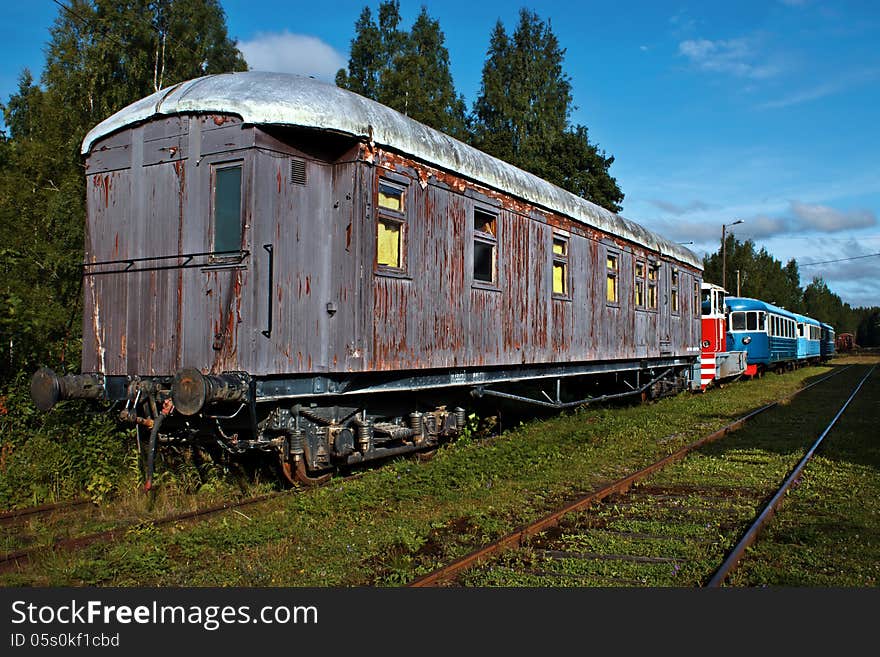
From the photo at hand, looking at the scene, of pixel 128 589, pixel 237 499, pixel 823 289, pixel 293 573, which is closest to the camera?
pixel 128 589

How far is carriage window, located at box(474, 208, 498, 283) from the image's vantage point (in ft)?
31.0

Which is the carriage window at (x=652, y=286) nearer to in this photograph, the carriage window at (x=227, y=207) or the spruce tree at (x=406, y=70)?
the carriage window at (x=227, y=207)

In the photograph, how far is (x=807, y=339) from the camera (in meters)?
41.6

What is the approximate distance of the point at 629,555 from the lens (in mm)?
5227

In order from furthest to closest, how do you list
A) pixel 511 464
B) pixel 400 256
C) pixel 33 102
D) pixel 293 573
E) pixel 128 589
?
pixel 33 102, pixel 511 464, pixel 400 256, pixel 293 573, pixel 128 589

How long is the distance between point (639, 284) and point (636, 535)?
991 centimetres

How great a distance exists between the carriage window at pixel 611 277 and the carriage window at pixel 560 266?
177cm

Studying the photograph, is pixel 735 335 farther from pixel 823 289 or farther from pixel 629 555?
pixel 823 289

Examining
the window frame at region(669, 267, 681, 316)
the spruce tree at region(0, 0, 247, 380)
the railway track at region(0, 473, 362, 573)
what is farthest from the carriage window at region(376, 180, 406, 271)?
the window frame at region(669, 267, 681, 316)

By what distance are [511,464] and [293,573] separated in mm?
4079

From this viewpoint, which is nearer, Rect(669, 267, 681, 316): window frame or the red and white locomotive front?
Rect(669, 267, 681, 316): window frame

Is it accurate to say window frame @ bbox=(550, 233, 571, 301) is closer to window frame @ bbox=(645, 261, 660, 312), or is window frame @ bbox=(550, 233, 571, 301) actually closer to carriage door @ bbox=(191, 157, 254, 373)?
window frame @ bbox=(645, 261, 660, 312)

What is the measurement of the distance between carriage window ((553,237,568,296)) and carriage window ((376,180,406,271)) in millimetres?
4200

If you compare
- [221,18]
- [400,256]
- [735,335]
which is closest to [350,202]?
[400,256]
